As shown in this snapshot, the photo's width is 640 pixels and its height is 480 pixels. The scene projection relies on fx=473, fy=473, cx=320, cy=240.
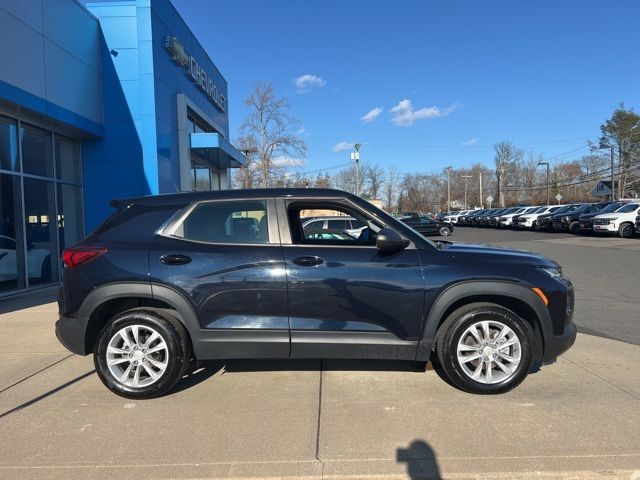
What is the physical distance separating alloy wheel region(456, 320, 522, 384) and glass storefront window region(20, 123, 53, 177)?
402 inches

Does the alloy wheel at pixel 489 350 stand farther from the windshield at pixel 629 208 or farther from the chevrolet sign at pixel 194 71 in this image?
the windshield at pixel 629 208

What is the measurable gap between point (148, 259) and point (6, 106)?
765cm

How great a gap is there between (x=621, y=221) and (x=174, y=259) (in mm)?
25325

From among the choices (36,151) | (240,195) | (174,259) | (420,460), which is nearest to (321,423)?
(420,460)

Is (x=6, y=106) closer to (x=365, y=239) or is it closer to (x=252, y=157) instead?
(x=365, y=239)

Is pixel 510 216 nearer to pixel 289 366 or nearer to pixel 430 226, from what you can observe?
pixel 430 226

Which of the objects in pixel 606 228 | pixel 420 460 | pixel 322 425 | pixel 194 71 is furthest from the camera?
pixel 606 228

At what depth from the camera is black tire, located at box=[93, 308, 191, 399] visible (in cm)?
399

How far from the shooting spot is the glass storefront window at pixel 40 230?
10516mm

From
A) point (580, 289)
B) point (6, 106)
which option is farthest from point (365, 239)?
point (6, 106)

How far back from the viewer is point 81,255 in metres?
4.07

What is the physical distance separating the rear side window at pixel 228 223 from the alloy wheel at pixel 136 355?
914 millimetres

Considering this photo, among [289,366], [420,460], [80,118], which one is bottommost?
[420,460]

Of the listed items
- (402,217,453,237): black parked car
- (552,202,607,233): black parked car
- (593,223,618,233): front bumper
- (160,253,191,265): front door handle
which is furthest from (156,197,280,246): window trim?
(552,202,607,233): black parked car
